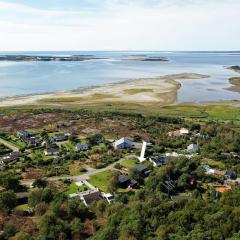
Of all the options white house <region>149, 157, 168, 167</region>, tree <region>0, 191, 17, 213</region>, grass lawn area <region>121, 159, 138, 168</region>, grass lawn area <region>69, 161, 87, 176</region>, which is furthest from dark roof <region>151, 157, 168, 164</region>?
tree <region>0, 191, 17, 213</region>

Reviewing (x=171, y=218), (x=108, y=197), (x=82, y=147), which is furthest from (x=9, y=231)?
(x=82, y=147)

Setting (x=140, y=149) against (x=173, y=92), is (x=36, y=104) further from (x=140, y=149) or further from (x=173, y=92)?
(x=140, y=149)

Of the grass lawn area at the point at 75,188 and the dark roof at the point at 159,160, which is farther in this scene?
the dark roof at the point at 159,160

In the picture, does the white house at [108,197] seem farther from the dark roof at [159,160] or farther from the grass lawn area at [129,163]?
the dark roof at [159,160]

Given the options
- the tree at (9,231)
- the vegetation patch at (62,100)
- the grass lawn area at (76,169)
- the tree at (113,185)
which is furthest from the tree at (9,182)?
the vegetation patch at (62,100)

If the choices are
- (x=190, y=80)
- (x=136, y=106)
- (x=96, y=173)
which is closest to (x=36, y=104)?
(x=136, y=106)

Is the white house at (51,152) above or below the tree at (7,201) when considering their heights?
below
